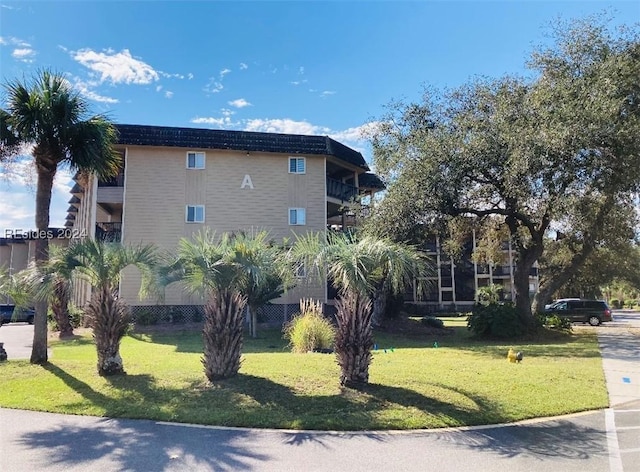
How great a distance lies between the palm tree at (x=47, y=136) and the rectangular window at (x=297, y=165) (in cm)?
1526

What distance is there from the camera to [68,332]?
814 inches

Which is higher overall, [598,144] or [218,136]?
[218,136]

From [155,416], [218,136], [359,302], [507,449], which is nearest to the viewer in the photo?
[507,449]

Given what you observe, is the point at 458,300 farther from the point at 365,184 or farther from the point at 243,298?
the point at 243,298

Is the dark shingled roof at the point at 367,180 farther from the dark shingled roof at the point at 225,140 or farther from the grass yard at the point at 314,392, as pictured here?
the grass yard at the point at 314,392

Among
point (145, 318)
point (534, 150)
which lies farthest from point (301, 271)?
point (145, 318)

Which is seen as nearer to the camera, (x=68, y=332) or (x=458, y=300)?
(x=68, y=332)

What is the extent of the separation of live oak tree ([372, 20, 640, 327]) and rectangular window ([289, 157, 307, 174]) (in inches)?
260

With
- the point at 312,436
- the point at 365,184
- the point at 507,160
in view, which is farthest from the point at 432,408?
the point at 365,184

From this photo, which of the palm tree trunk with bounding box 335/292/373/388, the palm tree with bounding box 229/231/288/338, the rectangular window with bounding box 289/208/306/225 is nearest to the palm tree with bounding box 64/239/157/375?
the palm tree with bounding box 229/231/288/338

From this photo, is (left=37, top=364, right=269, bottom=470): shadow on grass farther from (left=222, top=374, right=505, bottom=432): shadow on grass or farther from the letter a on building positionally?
the letter a on building

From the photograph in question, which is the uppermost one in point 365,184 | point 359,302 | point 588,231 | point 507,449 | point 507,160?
point 365,184

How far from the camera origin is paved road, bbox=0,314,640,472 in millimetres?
5434

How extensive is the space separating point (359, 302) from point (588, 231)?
16.2 metres
